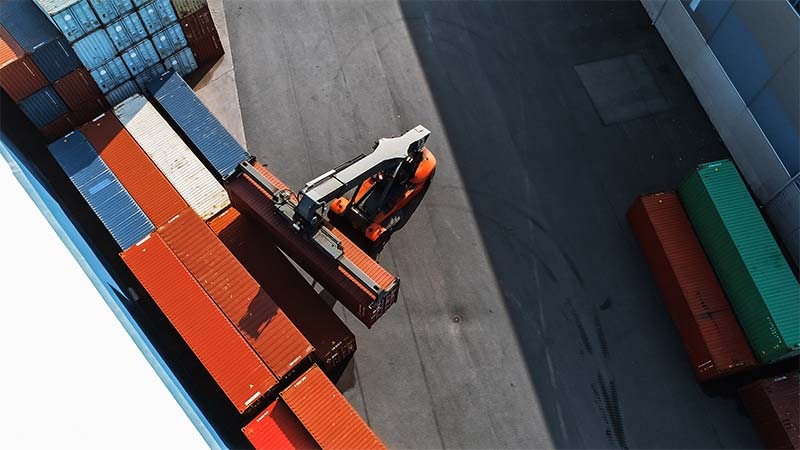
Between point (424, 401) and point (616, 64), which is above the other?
point (616, 64)

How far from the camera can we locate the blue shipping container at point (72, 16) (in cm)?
2661

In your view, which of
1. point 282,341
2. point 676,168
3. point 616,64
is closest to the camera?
point 282,341

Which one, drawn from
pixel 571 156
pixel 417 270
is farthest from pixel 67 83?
pixel 571 156

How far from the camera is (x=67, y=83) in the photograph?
29484 millimetres

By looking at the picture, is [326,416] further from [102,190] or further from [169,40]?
[169,40]

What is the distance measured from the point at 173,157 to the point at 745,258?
28737mm

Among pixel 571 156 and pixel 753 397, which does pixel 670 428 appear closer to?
pixel 753 397

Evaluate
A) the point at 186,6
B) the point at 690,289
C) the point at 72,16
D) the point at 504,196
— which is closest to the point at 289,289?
the point at 504,196

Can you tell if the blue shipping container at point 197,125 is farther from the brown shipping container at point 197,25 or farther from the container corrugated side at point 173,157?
the brown shipping container at point 197,25

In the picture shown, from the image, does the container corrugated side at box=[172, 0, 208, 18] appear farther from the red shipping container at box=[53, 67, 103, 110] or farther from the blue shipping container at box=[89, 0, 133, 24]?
the red shipping container at box=[53, 67, 103, 110]

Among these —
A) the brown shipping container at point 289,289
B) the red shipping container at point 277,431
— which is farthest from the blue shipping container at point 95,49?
the red shipping container at point 277,431

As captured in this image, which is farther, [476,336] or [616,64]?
[616,64]

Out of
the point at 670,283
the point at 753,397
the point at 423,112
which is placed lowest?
the point at 753,397

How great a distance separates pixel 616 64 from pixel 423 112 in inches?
525
